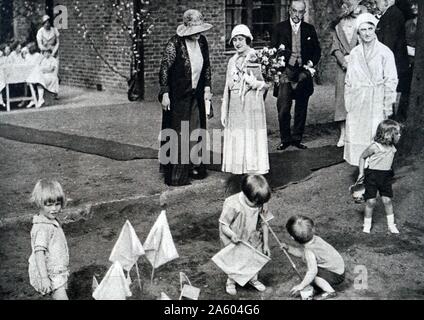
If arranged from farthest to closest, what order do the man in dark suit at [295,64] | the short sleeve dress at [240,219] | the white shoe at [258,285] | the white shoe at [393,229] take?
the man in dark suit at [295,64]
the white shoe at [393,229]
the white shoe at [258,285]
the short sleeve dress at [240,219]

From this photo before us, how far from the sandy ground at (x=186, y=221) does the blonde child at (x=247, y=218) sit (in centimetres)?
33

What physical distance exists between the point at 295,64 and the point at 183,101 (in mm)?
2259

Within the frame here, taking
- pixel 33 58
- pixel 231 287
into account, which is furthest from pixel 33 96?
pixel 231 287

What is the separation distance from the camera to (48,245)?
14.6 ft

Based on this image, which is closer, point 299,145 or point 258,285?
point 258,285

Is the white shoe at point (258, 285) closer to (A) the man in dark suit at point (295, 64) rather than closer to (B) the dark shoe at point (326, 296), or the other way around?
(B) the dark shoe at point (326, 296)

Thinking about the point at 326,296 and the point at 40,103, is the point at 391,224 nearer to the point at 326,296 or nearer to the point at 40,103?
the point at 326,296

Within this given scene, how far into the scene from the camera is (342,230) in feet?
20.1

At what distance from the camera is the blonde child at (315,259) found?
15.2 feet

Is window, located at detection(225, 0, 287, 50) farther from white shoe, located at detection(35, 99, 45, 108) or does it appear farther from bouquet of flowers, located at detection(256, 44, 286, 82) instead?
bouquet of flowers, located at detection(256, 44, 286, 82)

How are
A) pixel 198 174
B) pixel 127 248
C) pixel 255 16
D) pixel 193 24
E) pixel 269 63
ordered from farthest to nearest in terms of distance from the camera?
pixel 255 16
pixel 198 174
pixel 269 63
pixel 193 24
pixel 127 248

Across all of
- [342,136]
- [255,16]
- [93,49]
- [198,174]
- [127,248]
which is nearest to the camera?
[127,248]

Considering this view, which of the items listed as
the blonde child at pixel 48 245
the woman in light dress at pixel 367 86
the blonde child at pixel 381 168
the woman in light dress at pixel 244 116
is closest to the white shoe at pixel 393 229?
the blonde child at pixel 381 168
